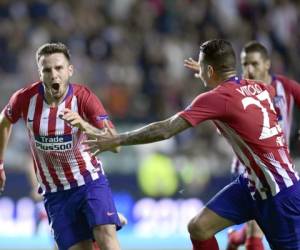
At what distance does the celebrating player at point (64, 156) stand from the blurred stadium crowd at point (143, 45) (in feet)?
19.2

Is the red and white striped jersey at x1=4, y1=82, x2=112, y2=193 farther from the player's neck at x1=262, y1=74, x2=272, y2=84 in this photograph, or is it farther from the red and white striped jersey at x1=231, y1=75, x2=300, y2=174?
the player's neck at x1=262, y1=74, x2=272, y2=84

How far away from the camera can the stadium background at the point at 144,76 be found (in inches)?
502

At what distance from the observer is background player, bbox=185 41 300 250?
27.8 ft

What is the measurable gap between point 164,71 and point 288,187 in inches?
327

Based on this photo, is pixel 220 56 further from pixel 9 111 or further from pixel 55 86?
pixel 9 111

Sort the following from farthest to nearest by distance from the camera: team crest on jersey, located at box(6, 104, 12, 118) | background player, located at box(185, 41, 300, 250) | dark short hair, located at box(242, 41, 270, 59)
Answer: dark short hair, located at box(242, 41, 270, 59) < background player, located at box(185, 41, 300, 250) < team crest on jersey, located at box(6, 104, 12, 118)

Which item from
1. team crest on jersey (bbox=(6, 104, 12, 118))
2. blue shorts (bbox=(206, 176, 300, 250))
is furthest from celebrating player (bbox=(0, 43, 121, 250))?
blue shorts (bbox=(206, 176, 300, 250))

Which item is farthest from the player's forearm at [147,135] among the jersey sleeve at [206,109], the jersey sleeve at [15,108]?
the jersey sleeve at [15,108]

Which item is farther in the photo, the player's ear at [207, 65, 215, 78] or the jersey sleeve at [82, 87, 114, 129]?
the jersey sleeve at [82, 87, 114, 129]

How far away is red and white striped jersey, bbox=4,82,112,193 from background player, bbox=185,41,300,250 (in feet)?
5.40

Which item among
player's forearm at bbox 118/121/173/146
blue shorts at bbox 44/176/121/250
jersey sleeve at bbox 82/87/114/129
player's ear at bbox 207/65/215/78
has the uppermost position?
player's ear at bbox 207/65/215/78

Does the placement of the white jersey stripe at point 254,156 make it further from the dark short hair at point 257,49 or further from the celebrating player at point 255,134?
the dark short hair at point 257,49

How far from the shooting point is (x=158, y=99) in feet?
48.3

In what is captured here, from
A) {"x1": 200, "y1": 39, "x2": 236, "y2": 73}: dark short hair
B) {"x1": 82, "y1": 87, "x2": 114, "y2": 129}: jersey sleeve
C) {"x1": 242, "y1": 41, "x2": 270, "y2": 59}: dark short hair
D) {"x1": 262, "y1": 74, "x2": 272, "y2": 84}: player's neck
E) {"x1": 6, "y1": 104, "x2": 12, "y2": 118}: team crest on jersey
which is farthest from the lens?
{"x1": 242, "y1": 41, "x2": 270, "y2": 59}: dark short hair
